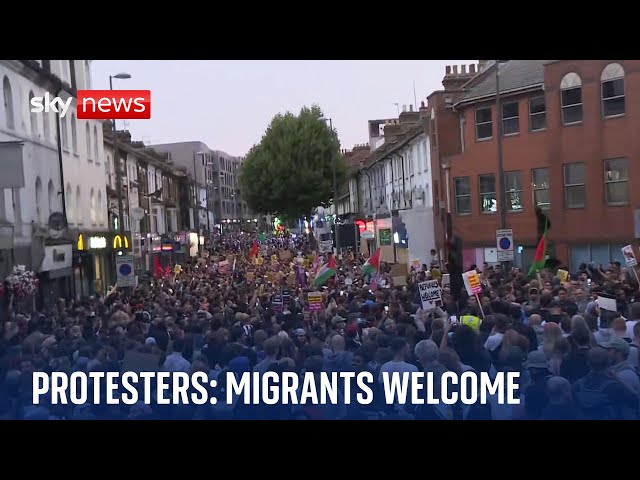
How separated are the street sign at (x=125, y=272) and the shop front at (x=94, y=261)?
13 centimetres

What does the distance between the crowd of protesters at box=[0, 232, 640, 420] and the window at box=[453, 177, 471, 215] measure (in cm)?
77

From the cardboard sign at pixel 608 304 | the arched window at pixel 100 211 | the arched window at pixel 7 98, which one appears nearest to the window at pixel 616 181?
the cardboard sign at pixel 608 304

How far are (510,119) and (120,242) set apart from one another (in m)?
5.18

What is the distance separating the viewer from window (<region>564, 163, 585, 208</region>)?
36.6 feet

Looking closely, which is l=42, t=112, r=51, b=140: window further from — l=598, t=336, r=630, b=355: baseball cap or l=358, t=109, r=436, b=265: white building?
l=358, t=109, r=436, b=265: white building

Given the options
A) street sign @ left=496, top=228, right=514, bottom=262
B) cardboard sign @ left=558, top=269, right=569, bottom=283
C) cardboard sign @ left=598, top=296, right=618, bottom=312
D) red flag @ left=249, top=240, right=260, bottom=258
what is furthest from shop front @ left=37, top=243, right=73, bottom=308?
red flag @ left=249, top=240, right=260, bottom=258

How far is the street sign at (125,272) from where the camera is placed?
35.9 ft

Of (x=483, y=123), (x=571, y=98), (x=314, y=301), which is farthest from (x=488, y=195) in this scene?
(x=314, y=301)

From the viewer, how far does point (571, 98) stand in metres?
10.5

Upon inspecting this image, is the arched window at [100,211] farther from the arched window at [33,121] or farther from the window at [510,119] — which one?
the window at [510,119]
